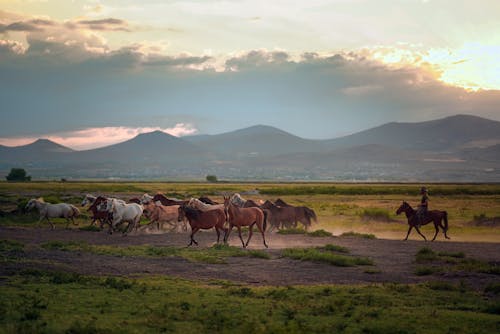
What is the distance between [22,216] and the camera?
120ft

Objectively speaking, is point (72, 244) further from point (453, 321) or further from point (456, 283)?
point (453, 321)

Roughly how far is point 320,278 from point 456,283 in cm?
381

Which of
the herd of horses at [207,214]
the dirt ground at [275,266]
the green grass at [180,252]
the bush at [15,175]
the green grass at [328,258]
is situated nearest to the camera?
the dirt ground at [275,266]

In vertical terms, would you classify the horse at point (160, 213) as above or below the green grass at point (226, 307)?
above

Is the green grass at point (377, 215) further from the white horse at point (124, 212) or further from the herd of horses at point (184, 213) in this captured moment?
the white horse at point (124, 212)

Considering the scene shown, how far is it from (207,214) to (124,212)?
690cm

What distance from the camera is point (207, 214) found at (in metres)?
24.7

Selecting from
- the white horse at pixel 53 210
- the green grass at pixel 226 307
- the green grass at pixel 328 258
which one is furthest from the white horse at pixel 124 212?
the green grass at pixel 226 307

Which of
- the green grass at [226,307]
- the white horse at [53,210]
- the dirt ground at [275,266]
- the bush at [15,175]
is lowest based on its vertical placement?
the dirt ground at [275,266]

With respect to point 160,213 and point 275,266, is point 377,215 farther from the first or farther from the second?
point 275,266

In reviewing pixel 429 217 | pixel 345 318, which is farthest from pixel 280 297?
pixel 429 217

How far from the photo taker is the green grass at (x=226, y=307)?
10.5 metres

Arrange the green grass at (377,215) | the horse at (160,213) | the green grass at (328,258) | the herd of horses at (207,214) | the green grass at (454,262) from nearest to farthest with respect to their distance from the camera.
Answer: the green grass at (454,262), the green grass at (328,258), the herd of horses at (207,214), the horse at (160,213), the green grass at (377,215)

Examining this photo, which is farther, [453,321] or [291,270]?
[291,270]
